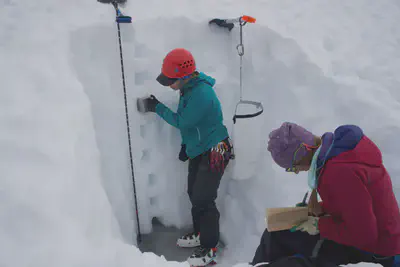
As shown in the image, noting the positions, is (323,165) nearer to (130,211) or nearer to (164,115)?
(164,115)

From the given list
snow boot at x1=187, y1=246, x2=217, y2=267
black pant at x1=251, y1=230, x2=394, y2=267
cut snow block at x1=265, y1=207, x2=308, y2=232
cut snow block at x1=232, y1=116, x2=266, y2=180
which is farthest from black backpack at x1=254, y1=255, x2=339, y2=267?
cut snow block at x1=232, y1=116, x2=266, y2=180

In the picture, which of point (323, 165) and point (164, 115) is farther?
point (164, 115)

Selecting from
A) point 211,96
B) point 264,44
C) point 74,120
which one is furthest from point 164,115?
point 264,44

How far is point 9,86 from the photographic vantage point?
6.74ft

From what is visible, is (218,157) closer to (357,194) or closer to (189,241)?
(189,241)

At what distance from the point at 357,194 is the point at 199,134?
54.1 inches

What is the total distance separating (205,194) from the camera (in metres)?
2.74

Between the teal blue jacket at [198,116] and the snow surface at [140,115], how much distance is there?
30 centimetres

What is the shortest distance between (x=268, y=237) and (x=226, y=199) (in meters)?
1.42

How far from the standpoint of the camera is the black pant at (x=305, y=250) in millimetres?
1712

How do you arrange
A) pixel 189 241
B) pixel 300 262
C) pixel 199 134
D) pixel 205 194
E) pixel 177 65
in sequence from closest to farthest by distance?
pixel 300 262
pixel 177 65
pixel 199 134
pixel 205 194
pixel 189 241

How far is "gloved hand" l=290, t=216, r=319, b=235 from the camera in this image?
179 cm

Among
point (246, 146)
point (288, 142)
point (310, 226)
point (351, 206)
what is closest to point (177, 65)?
point (246, 146)

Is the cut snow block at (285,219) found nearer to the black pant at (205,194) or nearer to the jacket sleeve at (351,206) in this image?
the jacket sleeve at (351,206)
